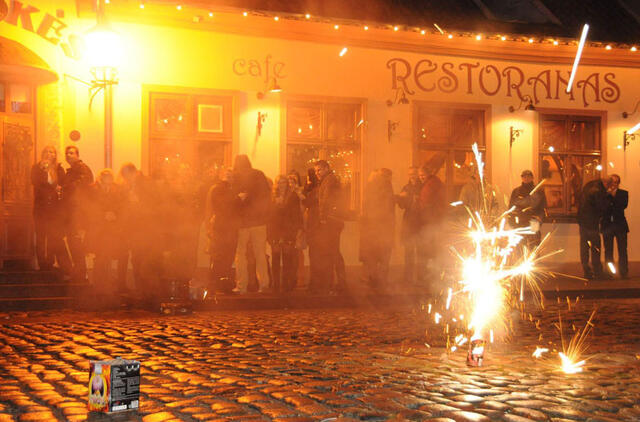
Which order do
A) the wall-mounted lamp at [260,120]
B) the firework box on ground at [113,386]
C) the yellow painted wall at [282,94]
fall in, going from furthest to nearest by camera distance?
the wall-mounted lamp at [260,120] < the yellow painted wall at [282,94] < the firework box on ground at [113,386]

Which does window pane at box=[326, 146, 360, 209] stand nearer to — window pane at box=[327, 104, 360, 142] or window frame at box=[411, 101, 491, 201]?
window pane at box=[327, 104, 360, 142]

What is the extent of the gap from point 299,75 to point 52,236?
631 cm

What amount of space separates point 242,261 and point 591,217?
6.70 metres

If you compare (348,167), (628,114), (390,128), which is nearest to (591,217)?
(390,128)

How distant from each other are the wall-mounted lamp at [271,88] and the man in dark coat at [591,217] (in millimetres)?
6080

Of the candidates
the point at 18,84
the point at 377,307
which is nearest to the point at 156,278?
the point at 377,307

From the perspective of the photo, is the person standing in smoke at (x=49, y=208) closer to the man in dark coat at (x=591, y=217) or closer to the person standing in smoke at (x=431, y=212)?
the person standing in smoke at (x=431, y=212)

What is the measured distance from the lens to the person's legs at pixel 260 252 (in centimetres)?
1305

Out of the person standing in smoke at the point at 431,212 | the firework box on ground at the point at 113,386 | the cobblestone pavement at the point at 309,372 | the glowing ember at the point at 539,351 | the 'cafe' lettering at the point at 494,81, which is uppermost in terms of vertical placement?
the 'cafe' lettering at the point at 494,81

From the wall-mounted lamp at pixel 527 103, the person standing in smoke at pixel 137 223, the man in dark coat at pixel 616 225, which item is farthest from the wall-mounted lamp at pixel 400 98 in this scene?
the person standing in smoke at pixel 137 223

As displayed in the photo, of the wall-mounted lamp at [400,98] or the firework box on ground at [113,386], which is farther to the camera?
the wall-mounted lamp at [400,98]

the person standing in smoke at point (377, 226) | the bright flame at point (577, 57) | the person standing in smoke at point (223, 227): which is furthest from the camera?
the bright flame at point (577, 57)

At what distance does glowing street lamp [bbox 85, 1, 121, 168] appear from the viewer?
570 inches

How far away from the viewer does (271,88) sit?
1583cm
